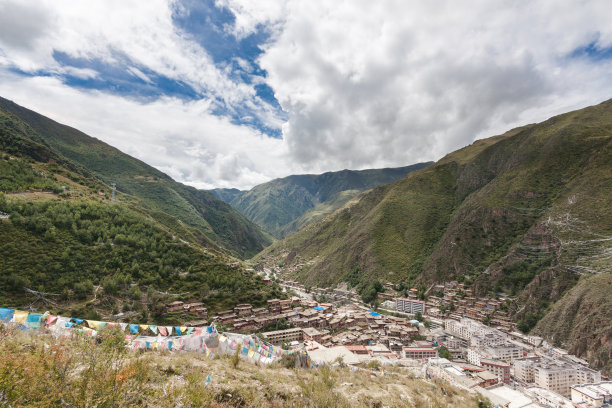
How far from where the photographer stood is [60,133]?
125m

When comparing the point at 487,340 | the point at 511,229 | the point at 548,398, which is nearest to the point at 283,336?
the point at 548,398

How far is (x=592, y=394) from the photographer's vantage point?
2689 cm

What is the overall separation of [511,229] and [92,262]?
275 feet

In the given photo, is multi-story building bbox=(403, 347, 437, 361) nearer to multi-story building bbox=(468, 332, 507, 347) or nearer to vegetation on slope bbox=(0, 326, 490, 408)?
multi-story building bbox=(468, 332, 507, 347)

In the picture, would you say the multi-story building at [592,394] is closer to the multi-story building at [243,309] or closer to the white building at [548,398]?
the white building at [548,398]

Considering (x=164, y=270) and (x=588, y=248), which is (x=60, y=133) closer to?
(x=164, y=270)

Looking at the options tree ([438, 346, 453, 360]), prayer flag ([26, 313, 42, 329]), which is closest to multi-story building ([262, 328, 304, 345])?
tree ([438, 346, 453, 360])

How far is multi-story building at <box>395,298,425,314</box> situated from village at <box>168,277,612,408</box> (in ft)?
0.67

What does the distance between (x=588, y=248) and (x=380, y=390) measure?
61571 mm

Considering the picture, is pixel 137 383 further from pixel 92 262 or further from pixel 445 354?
pixel 445 354

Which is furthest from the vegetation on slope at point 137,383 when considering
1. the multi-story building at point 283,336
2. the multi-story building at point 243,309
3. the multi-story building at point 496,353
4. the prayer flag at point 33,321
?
the multi-story building at point 496,353

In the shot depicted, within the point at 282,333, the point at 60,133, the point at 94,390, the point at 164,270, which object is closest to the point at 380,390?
the point at 94,390

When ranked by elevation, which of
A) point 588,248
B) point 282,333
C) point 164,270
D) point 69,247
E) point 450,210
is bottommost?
point 282,333

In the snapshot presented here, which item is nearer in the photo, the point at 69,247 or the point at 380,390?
the point at 380,390
